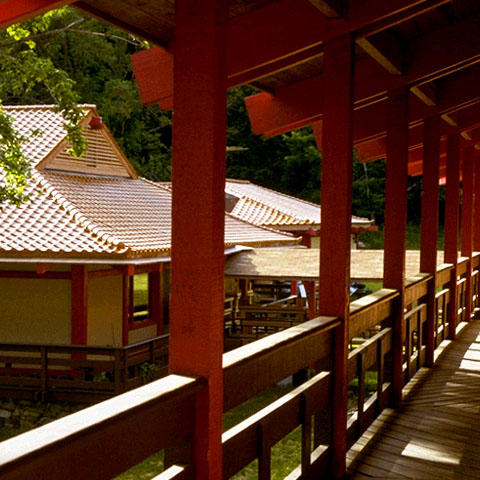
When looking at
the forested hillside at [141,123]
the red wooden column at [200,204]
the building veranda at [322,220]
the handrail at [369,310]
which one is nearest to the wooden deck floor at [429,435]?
the building veranda at [322,220]

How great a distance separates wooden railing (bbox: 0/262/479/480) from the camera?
5.32 feet

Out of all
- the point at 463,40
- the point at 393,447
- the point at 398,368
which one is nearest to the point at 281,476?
the point at 398,368

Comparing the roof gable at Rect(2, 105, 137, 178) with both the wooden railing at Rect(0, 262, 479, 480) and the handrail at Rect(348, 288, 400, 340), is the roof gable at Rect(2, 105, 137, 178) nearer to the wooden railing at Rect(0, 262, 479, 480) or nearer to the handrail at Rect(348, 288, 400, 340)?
the handrail at Rect(348, 288, 400, 340)

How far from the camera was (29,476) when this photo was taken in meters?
1.49

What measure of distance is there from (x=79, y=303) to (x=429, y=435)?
821 cm

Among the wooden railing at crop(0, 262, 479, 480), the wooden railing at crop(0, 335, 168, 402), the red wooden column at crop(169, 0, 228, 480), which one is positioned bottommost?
the wooden railing at crop(0, 335, 168, 402)

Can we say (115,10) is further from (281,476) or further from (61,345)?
(61,345)

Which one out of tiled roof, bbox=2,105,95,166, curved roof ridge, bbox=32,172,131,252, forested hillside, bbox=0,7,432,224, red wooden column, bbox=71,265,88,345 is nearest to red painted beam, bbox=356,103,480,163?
curved roof ridge, bbox=32,172,131,252

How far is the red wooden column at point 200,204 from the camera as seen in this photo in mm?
2133

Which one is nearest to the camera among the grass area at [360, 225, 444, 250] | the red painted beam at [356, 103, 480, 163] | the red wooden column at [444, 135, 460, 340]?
the red painted beam at [356, 103, 480, 163]

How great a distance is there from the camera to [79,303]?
38.6ft

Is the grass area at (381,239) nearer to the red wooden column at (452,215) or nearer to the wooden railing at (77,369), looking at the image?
the wooden railing at (77,369)

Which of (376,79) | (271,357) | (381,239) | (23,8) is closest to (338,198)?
(271,357)

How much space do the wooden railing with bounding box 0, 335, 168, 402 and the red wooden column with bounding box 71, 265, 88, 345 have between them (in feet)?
1.03
